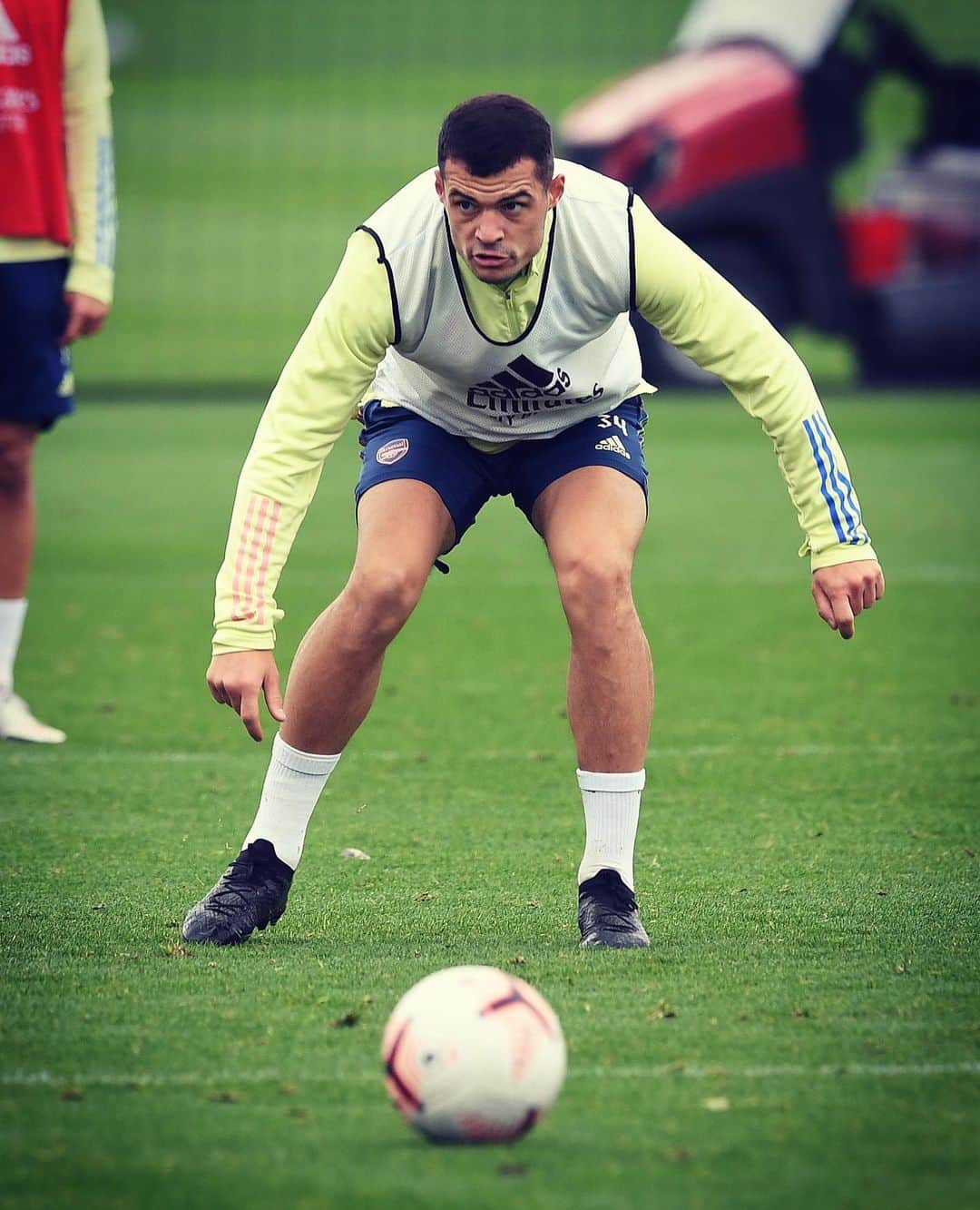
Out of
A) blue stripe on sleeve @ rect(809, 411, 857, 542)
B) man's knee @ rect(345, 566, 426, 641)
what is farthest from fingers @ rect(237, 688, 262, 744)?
blue stripe on sleeve @ rect(809, 411, 857, 542)

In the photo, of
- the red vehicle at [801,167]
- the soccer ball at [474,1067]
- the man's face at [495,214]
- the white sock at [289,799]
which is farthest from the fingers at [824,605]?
the red vehicle at [801,167]

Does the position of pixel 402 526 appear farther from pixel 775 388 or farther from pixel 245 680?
pixel 775 388

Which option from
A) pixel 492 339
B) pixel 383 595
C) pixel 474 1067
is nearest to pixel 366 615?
pixel 383 595

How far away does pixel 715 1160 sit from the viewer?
362cm

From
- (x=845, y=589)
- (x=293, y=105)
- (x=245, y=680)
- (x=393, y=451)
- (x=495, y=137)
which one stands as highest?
(x=495, y=137)

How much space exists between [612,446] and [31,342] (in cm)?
272

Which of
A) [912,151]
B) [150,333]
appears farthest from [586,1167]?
[150,333]

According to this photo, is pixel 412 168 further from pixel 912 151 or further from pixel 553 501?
pixel 553 501

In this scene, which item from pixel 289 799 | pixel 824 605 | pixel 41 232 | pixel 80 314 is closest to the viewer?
pixel 824 605

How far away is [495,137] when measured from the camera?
460cm

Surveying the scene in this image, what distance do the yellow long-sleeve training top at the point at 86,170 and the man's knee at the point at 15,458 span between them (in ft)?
1.70

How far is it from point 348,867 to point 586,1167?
2274 mm

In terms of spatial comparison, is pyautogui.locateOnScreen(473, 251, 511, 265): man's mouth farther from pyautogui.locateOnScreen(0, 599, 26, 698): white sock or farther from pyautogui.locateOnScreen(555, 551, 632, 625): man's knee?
pyautogui.locateOnScreen(0, 599, 26, 698): white sock

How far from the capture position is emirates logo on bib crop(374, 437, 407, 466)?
5234 mm
